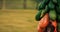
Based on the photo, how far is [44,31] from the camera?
0.68m

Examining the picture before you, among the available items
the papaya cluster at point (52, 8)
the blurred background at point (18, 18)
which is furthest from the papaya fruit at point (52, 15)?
the blurred background at point (18, 18)

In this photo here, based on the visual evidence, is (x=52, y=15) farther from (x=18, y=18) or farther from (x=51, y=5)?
(x=18, y=18)

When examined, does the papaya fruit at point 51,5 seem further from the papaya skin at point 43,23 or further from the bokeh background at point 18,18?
the bokeh background at point 18,18

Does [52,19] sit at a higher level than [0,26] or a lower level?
higher

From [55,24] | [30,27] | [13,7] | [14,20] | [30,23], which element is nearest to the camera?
[55,24]

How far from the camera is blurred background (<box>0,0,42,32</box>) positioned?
428cm

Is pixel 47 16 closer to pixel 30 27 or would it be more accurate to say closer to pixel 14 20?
pixel 30 27

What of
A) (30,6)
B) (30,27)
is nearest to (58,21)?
(30,27)

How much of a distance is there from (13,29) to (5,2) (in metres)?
3.36

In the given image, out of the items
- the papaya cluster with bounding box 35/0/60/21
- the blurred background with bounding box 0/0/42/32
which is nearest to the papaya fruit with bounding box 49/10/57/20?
the papaya cluster with bounding box 35/0/60/21

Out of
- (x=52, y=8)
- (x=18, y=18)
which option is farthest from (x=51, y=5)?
(x=18, y=18)

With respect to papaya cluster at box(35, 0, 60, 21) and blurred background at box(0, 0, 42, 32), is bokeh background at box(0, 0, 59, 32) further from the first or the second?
papaya cluster at box(35, 0, 60, 21)

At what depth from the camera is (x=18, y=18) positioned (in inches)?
211

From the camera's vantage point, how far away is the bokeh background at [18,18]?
14.0 feet
